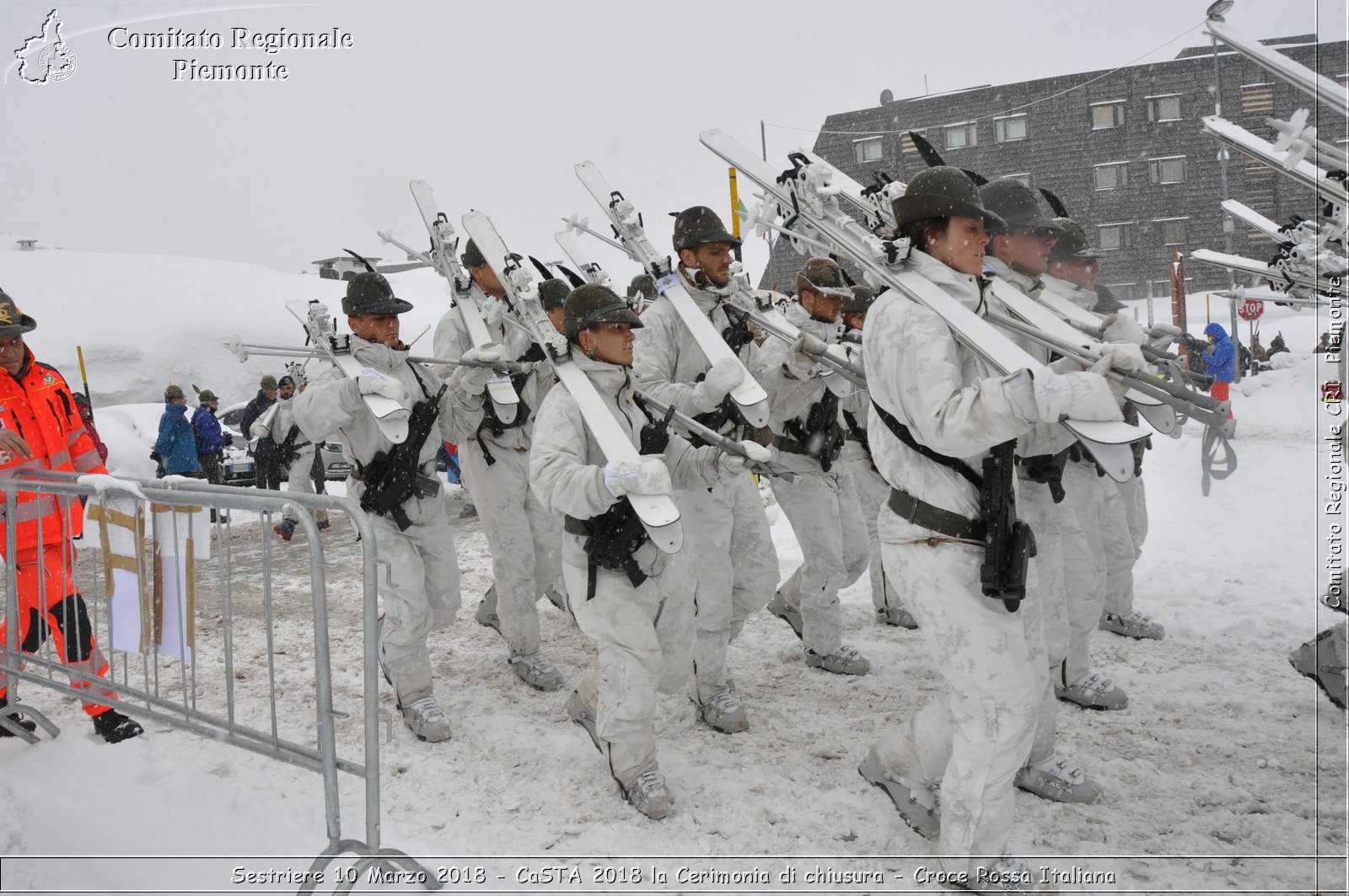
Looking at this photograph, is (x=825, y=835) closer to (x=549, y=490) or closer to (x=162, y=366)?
(x=549, y=490)

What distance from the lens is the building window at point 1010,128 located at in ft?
67.5

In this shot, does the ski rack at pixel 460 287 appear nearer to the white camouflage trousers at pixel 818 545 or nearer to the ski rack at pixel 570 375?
the ski rack at pixel 570 375

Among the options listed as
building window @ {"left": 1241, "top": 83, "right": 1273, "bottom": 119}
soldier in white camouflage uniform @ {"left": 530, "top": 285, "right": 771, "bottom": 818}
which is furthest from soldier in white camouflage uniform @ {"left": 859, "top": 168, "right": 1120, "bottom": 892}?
building window @ {"left": 1241, "top": 83, "right": 1273, "bottom": 119}

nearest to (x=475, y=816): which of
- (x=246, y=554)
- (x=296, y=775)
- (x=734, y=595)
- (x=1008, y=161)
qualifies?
(x=296, y=775)

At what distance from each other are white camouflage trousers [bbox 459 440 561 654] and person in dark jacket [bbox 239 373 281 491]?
6.92 m

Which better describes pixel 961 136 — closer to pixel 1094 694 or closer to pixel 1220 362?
pixel 1220 362

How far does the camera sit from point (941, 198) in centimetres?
282

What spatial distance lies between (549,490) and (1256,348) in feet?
69.6

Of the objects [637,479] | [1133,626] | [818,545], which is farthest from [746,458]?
[1133,626]

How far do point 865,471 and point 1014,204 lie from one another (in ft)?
7.52

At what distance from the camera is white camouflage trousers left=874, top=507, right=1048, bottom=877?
103 inches

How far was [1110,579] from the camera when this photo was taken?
487cm

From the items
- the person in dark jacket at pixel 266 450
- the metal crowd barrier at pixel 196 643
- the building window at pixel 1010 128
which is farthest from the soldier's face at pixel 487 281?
the building window at pixel 1010 128

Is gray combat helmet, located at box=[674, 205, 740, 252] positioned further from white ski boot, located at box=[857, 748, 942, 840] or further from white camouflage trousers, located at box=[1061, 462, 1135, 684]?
white ski boot, located at box=[857, 748, 942, 840]
